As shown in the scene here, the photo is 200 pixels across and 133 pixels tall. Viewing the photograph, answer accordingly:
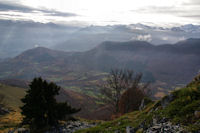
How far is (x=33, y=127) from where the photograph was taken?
82.5 ft

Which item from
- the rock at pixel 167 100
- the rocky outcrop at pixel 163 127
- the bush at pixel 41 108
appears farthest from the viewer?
the bush at pixel 41 108

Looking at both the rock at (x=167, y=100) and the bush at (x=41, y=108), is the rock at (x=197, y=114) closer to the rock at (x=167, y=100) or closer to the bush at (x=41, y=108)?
the rock at (x=167, y=100)

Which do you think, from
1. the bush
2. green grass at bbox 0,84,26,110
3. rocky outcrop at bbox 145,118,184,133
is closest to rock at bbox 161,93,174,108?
rocky outcrop at bbox 145,118,184,133

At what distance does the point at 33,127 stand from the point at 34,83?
6747 millimetres

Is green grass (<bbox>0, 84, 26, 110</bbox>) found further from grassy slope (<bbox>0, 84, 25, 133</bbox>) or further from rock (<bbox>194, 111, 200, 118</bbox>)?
rock (<bbox>194, 111, 200, 118</bbox>)

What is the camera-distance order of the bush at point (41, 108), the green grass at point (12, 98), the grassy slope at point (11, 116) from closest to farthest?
the bush at point (41, 108) → the grassy slope at point (11, 116) → the green grass at point (12, 98)

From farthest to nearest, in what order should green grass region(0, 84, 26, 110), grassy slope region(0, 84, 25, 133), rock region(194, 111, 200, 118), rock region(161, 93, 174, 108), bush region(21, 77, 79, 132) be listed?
green grass region(0, 84, 26, 110)
grassy slope region(0, 84, 25, 133)
bush region(21, 77, 79, 132)
rock region(161, 93, 174, 108)
rock region(194, 111, 200, 118)

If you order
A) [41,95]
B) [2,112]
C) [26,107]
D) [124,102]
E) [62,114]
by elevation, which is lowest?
[2,112]

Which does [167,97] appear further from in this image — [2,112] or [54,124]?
[2,112]

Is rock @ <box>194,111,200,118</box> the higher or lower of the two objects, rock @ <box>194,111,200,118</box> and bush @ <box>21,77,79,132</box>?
the higher

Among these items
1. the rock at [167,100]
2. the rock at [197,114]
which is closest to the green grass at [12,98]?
the rock at [167,100]

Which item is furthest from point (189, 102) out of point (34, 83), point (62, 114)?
point (34, 83)

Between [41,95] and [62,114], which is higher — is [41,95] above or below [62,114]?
above

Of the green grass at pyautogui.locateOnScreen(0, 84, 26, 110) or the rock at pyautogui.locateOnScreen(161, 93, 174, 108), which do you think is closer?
the rock at pyautogui.locateOnScreen(161, 93, 174, 108)
